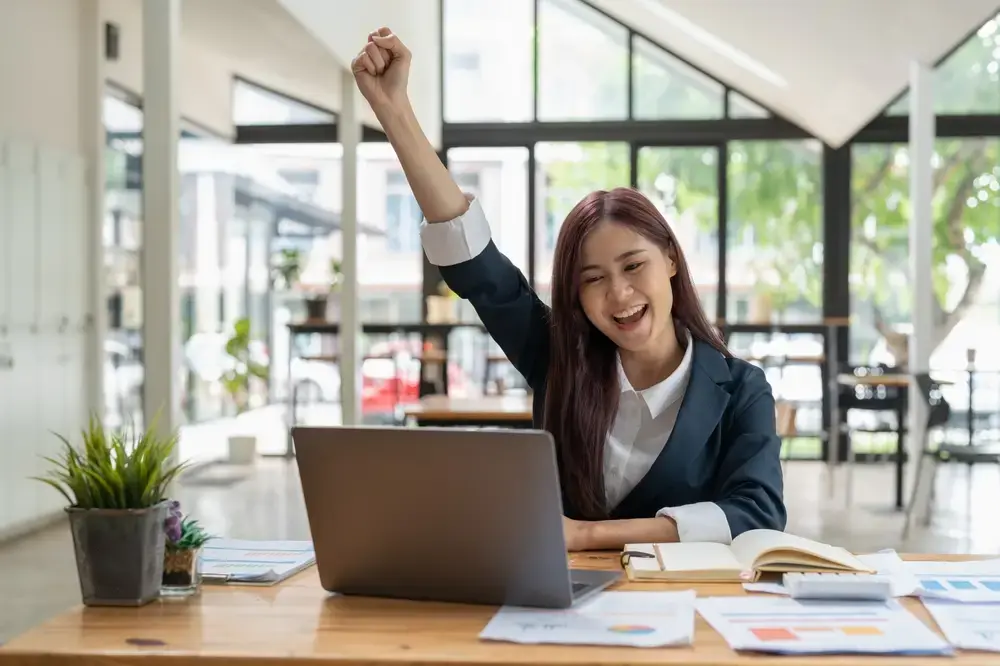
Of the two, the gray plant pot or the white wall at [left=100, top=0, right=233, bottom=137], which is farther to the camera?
the white wall at [left=100, top=0, right=233, bottom=137]

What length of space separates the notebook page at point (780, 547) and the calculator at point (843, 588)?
0.27 feet

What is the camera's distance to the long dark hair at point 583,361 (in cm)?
212

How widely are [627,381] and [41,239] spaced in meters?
5.64

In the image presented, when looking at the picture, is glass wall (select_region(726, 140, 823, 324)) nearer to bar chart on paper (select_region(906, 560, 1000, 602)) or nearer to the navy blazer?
the navy blazer

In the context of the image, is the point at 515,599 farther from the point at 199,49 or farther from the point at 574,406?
the point at 199,49

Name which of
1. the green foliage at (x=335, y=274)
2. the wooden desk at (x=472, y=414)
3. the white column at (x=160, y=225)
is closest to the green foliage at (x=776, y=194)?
the green foliage at (x=335, y=274)

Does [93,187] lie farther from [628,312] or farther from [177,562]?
[177,562]

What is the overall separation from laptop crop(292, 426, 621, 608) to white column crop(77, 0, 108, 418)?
660 cm

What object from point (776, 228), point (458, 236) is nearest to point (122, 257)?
point (776, 228)

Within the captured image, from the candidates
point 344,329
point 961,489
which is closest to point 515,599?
point 344,329

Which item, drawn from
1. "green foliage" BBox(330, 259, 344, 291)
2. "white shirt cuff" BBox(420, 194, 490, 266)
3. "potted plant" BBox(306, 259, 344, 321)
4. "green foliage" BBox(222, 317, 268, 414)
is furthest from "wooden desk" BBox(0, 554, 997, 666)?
"green foliage" BBox(330, 259, 344, 291)

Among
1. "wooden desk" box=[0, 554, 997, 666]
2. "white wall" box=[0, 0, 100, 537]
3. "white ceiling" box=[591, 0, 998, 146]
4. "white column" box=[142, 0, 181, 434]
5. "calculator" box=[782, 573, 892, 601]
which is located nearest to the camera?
"wooden desk" box=[0, 554, 997, 666]

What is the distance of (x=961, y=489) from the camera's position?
9.35 metres

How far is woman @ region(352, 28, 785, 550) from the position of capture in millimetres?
2045
